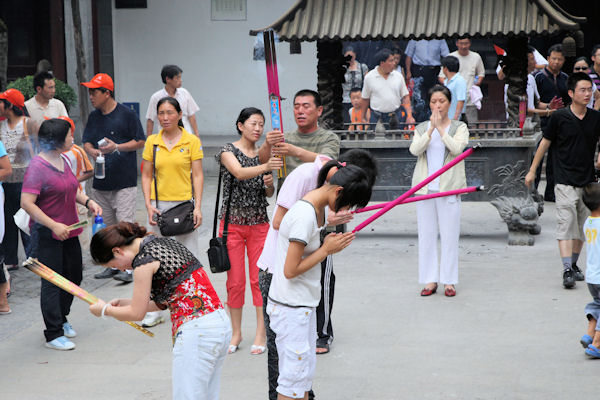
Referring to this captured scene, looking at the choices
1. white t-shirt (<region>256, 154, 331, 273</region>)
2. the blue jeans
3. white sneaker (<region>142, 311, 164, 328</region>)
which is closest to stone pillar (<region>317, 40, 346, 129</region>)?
white sneaker (<region>142, 311, 164, 328</region>)

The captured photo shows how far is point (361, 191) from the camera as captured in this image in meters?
3.99

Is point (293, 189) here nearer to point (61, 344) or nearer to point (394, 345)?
point (394, 345)

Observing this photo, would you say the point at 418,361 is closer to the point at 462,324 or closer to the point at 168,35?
the point at 462,324

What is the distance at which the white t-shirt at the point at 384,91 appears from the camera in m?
10.9

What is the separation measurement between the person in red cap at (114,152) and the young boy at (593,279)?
13.6 ft

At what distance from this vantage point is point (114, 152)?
25.7 feet

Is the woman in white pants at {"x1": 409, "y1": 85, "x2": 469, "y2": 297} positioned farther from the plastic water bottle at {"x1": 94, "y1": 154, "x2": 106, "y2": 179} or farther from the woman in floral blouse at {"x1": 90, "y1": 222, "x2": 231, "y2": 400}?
the woman in floral blouse at {"x1": 90, "y1": 222, "x2": 231, "y2": 400}

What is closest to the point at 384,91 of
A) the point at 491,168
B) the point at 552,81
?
the point at 491,168

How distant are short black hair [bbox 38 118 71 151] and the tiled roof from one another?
3.33 m

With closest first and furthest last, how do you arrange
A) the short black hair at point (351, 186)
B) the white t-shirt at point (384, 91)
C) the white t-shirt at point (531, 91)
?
1. the short black hair at point (351, 186)
2. the white t-shirt at point (531, 91)
3. the white t-shirt at point (384, 91)

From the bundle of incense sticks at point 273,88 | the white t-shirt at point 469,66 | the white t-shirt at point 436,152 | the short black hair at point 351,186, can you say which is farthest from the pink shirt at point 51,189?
the white t-shirt at point 469,66

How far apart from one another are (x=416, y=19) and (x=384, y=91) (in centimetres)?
167

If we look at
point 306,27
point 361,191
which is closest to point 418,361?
point 361,191

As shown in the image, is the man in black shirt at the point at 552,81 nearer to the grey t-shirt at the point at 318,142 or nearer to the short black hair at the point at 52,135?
the grey t-shirt at the point at 318,142
